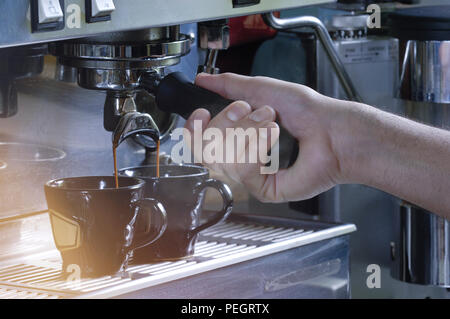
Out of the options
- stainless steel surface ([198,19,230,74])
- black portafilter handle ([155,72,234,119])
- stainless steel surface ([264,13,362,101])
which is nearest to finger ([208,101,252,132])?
black portafilter handle ([155,72,234,119])

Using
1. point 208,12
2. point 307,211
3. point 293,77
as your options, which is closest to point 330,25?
point 293,77

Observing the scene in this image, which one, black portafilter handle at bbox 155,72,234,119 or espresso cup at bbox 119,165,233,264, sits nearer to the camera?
black portafilter handle at bbox 155,72,234,119

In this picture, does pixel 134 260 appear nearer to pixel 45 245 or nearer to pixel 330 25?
pixel 45 245

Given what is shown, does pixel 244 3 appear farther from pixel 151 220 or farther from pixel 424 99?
pixel 424 99

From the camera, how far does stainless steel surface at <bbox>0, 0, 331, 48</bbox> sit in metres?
0.53

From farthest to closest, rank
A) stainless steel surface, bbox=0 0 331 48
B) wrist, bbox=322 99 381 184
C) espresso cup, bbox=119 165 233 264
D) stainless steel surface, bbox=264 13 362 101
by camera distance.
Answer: stainless steel surface, bbox=264 13 362 101, espresso cup, bbox=119 165 233 264, wrist, bbox=322 99 381 184, stainless steel surface, bbox=0 0 331 48

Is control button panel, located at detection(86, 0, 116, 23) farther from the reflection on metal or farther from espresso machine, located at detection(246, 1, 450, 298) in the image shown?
espresso machine, located at detection(246, 1, 450, 298)

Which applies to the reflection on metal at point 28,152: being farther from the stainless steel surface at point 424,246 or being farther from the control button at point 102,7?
the stainless steel surface at point 424,246

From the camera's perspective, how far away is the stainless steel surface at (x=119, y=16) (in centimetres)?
53

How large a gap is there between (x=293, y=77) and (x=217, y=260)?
369mm

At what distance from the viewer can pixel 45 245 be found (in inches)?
32.3

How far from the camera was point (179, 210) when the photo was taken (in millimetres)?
756

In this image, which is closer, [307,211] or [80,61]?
[80,61]

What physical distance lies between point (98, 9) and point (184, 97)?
10cm
